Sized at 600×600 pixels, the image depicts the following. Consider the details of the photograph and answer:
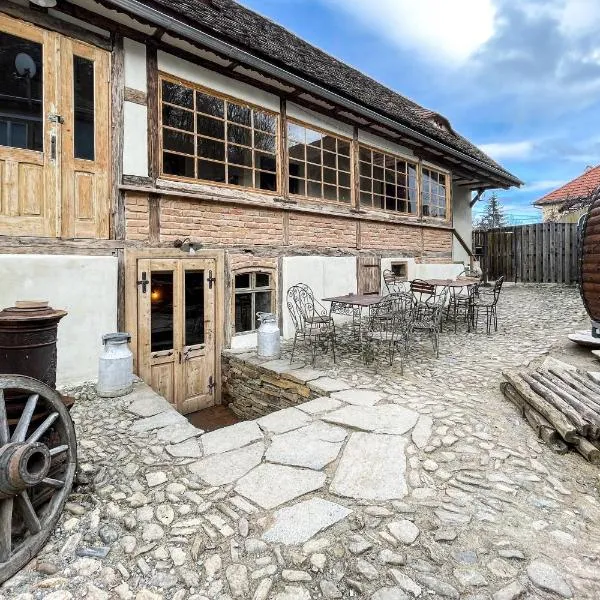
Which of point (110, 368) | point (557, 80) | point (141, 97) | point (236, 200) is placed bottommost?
point (110, 368)

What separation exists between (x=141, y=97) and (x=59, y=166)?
4.90 feet

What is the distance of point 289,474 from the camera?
2654mm

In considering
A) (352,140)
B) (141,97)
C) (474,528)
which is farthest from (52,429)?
(352,140)

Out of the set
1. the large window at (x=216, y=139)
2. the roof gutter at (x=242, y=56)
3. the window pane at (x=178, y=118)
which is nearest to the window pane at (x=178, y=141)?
the large window at (x=216, y=139)

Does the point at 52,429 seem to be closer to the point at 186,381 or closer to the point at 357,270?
the point at 186,381

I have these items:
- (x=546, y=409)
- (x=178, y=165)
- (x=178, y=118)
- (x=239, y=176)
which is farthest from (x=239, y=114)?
Answer: (x=546, y=409)

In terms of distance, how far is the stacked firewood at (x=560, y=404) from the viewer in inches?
120

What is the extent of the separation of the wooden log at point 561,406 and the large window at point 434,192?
7.28 meters

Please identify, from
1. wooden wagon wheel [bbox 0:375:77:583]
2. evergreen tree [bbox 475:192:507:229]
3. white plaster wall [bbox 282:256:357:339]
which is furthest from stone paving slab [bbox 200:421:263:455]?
evergreen tree [bbox 475:192:507:229]

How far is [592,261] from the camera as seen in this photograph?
527cm

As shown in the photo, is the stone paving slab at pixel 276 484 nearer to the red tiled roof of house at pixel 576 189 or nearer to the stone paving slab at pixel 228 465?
the stone paving slab at pixel 228 465

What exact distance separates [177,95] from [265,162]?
1.76 metres

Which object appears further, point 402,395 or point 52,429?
point 402,395

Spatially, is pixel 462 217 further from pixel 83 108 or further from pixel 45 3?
pixel 45 3
